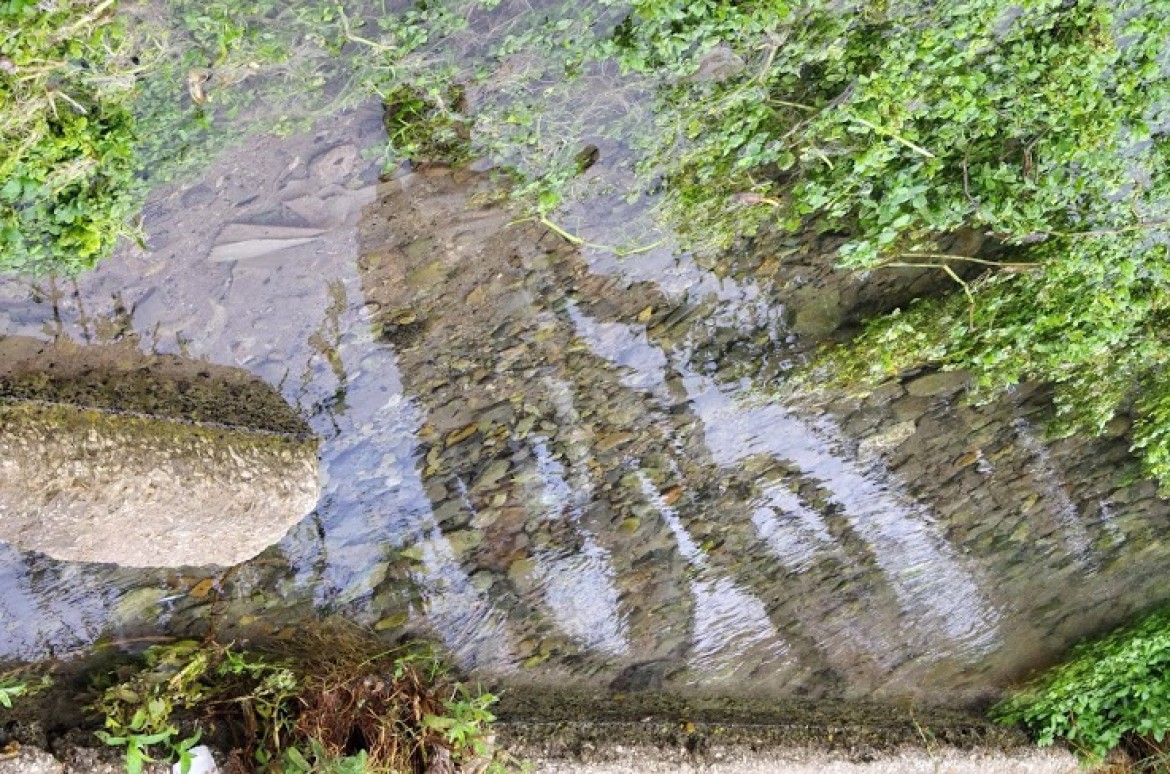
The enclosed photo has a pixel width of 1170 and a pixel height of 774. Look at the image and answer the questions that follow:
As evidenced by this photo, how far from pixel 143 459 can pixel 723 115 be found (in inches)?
71.0

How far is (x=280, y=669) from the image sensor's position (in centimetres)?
274

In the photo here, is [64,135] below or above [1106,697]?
above

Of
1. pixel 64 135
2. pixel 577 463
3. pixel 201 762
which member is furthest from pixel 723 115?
pixel 201 762

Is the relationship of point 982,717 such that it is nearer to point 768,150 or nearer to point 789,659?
point 789,659

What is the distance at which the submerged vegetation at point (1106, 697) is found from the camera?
3998 millimetres

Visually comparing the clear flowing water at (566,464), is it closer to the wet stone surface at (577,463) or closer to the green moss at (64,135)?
the wet stone surface at (577,463)

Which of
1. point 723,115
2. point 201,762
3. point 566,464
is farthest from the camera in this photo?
point 566,464

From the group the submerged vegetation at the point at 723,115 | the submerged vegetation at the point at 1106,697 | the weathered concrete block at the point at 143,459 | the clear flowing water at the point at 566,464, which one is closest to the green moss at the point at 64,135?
the submerged vegetation at the point at 723,115

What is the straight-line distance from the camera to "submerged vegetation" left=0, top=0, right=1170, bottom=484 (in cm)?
192

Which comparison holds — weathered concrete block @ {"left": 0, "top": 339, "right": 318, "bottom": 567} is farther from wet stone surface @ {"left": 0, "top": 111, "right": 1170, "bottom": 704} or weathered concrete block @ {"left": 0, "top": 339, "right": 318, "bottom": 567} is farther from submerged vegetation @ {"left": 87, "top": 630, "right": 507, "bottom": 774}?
submerged vegetation @ {"left": 87, "top": 630, "right": 507, "bottom": 774}

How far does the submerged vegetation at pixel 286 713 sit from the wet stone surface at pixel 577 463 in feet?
0.47

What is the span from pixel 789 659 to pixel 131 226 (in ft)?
9.76

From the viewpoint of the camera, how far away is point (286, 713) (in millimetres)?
2697

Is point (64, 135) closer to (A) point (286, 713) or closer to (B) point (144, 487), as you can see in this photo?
(B) point (144, 487)
